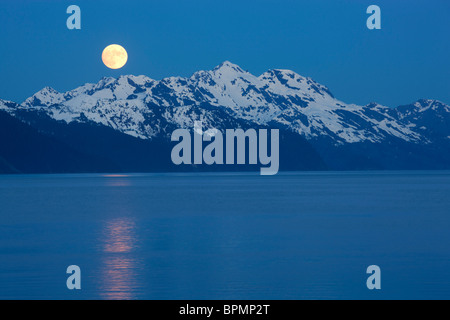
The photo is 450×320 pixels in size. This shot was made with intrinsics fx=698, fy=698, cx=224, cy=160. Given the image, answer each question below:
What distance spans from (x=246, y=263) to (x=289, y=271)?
182 inches

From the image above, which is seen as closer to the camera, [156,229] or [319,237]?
[319,237]

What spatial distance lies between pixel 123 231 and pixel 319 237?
849 inches

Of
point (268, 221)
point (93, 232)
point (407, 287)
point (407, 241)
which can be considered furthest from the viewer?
point (268, 221)

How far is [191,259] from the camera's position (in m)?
52.7

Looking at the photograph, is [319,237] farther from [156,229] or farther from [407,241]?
[156,229]

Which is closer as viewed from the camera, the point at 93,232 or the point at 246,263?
the point at 246,263

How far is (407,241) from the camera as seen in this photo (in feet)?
207

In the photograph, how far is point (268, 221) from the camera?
8769cm
